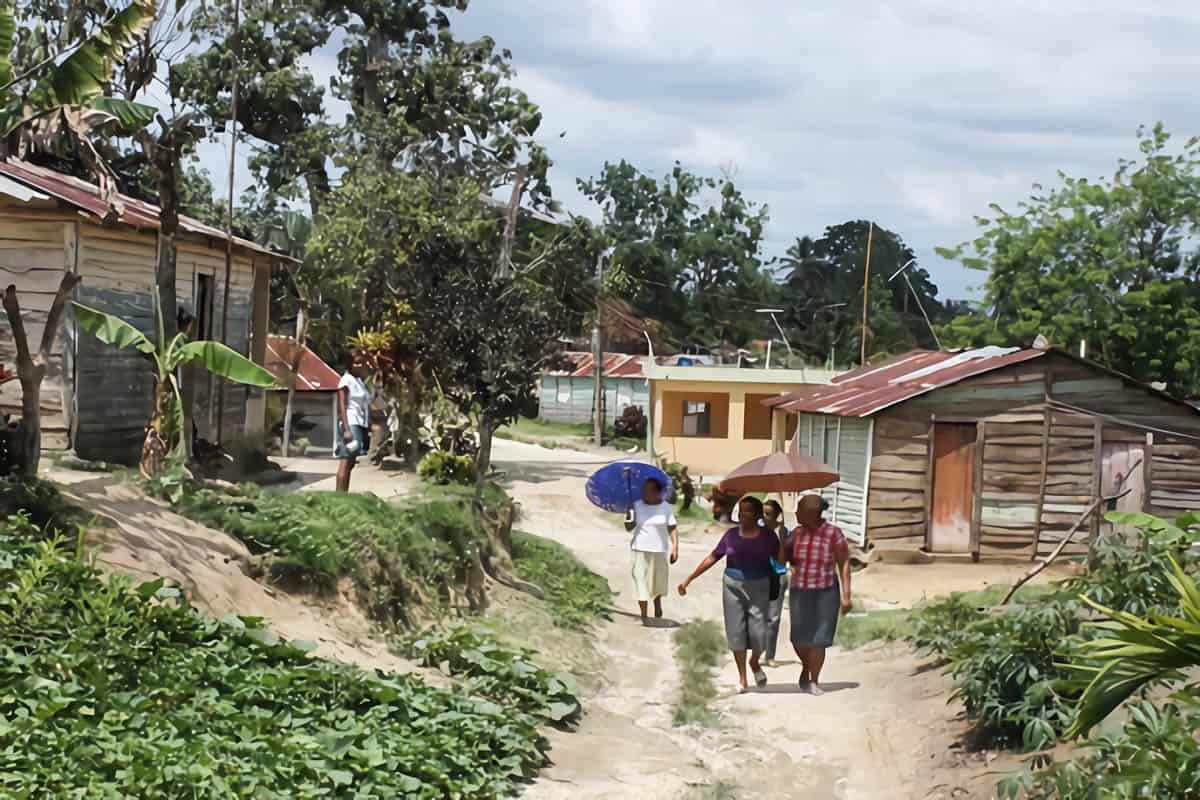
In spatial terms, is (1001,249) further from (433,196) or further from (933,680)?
(933,680)

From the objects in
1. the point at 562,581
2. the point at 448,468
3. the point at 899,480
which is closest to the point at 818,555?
the point at 562,581

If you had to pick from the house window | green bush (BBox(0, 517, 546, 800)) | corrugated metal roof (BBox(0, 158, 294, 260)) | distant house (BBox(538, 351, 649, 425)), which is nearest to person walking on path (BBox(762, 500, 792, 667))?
green bush (BBox(0, 517, 546, 800))

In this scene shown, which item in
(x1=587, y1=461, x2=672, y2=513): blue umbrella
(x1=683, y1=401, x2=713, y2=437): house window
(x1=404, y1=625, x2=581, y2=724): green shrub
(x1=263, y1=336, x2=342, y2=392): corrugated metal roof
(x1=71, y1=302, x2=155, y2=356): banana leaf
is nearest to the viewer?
(x1=404, y1=625, x2=581, y2=724): green shrub

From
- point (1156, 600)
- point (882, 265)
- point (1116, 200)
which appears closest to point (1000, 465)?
point (1156, 600)

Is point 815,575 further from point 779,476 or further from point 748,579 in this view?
point 779,476

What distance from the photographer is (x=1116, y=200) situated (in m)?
39.7

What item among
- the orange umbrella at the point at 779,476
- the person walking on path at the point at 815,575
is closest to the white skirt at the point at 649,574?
the orange umbrella at the point at 779,476

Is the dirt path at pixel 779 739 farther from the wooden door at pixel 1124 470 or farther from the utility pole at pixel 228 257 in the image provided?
the wooden door at pixel 1124 470

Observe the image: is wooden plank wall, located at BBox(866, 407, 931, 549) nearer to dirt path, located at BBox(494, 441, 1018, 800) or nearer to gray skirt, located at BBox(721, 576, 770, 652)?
dirt path, located at BBox(494, 441, 1018, 800)

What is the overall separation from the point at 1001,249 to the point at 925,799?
122 ft

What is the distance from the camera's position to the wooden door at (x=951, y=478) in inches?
813

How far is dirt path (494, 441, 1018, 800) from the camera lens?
772cm

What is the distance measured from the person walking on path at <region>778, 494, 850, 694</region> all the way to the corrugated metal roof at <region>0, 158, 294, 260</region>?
736 cm

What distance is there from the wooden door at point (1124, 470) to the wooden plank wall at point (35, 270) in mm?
15715
